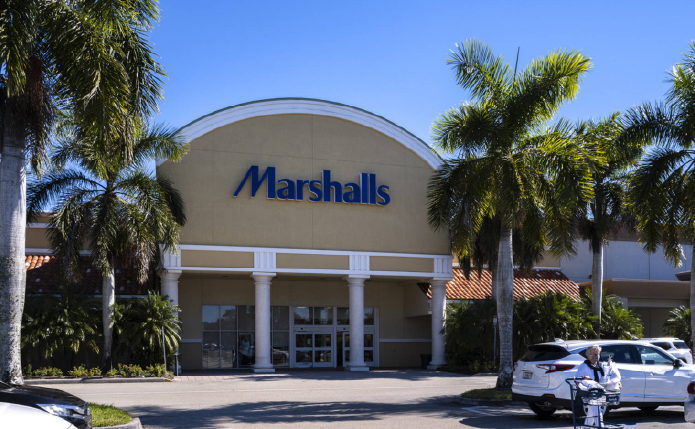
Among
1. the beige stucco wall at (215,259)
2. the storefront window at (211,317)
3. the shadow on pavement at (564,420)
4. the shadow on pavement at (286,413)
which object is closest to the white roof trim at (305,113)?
the beige stucco wall at (215,259)

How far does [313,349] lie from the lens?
33156 millimetres

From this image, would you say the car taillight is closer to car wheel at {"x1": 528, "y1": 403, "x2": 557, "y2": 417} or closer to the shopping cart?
car wheel at {"x1": 528, "y1": 403, "x2": 557, "y2": 417}

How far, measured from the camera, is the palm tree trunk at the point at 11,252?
11.7m

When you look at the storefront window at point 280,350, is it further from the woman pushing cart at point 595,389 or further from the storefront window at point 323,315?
the woman pushing cart at point 595,389

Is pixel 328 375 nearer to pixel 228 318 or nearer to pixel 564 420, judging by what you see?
pixel 228 318

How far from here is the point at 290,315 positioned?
32.8 meters

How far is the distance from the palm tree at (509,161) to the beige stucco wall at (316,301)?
1528 cm

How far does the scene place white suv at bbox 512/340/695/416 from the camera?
12.6 meters

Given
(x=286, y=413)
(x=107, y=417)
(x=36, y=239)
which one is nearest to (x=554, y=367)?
(x=286, y=413)

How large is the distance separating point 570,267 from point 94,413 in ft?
111

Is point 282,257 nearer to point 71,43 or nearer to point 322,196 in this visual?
point 322,196

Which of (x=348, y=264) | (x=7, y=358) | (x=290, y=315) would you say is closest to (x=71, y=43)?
(x=7, y=358)

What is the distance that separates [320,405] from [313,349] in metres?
16.8

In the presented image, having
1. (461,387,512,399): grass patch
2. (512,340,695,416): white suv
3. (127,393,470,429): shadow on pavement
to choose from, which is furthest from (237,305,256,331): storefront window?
(512,340,695,416): white suv
